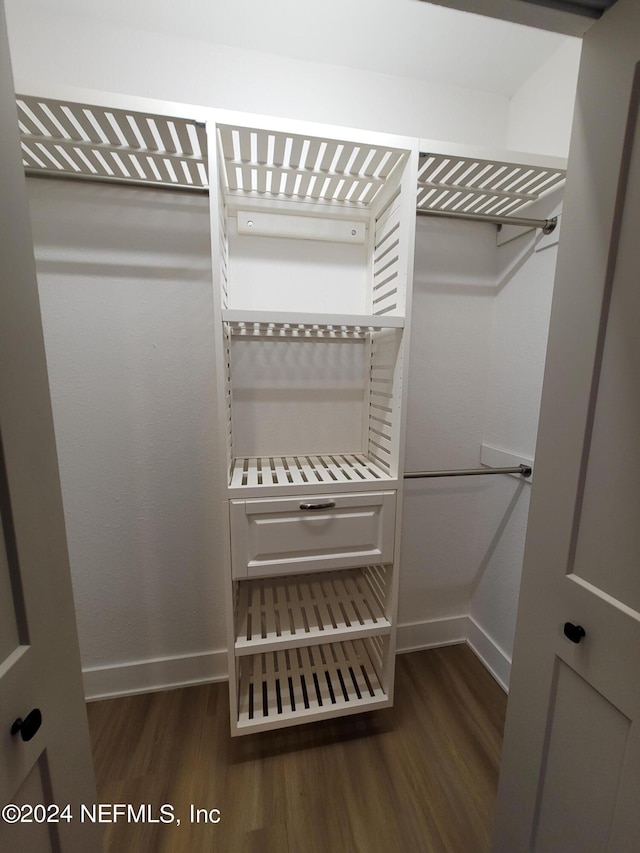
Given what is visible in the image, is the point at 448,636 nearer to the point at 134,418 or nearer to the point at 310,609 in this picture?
the point at 310,609

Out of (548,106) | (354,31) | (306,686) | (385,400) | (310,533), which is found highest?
(354,31)

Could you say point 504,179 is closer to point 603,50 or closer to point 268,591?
point 603,50

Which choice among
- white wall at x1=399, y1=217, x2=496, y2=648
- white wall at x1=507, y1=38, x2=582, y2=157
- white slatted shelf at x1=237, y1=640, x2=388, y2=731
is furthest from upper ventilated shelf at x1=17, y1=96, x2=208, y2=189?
white slatted shelf at x1=237, y1=640, x2=388, y2=731

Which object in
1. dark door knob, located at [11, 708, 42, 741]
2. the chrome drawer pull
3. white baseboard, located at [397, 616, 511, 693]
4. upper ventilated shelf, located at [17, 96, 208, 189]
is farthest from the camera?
white baseboard, located at [397, 616, 511, 693]

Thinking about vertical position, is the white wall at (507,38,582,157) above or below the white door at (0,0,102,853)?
above

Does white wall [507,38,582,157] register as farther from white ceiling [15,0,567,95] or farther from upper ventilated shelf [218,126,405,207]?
upper ventilated shelf [218,126,405,207]

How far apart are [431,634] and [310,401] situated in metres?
1.35

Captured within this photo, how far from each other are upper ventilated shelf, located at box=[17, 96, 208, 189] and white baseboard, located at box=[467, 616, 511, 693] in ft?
7.38

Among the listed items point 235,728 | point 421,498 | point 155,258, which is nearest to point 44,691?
point 235,728

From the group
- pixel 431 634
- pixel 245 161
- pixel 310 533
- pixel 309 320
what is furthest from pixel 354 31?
pixel 431 634

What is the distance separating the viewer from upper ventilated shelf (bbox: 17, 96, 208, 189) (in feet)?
2.91

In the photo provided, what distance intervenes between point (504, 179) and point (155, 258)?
4.16 feet

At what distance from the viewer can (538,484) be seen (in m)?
0.72

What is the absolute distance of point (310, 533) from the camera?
1120 millimetres
